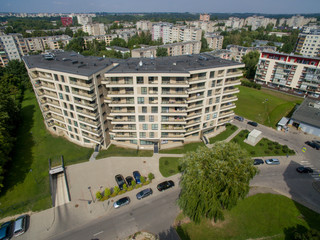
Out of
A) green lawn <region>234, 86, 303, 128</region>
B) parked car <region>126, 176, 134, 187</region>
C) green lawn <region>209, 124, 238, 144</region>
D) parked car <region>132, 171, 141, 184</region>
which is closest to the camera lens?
parked car <region>126, 176, 134, 187</region>

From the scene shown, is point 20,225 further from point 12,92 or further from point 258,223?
point 12,92

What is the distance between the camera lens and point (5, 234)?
33438mm

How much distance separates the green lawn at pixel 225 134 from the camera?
5950cm

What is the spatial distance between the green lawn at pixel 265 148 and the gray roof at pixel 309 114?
1647 centimetres

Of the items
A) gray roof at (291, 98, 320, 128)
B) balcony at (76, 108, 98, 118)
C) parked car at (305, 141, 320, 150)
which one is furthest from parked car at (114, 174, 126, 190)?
gray roof at (291, 98, 320, 128)

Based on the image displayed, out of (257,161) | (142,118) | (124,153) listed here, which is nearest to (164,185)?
(124,153)

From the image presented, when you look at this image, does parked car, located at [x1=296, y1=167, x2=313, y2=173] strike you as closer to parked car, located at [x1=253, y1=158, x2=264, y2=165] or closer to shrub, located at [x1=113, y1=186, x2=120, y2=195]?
parked car, located at [x1=253, y1=158, x2=264, y2=165]

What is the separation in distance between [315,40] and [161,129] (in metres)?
162

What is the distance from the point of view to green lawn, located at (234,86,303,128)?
244ft

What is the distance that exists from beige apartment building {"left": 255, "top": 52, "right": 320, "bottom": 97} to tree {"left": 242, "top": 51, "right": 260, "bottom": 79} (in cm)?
1103

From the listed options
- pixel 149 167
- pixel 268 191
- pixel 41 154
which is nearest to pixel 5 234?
Answer: pixel 41 154

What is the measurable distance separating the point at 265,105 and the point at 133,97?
221ft

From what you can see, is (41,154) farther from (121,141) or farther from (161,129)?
(161,129)

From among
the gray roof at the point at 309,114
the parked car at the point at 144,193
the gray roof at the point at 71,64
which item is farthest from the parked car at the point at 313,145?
the gray roof at the point at 71,64
